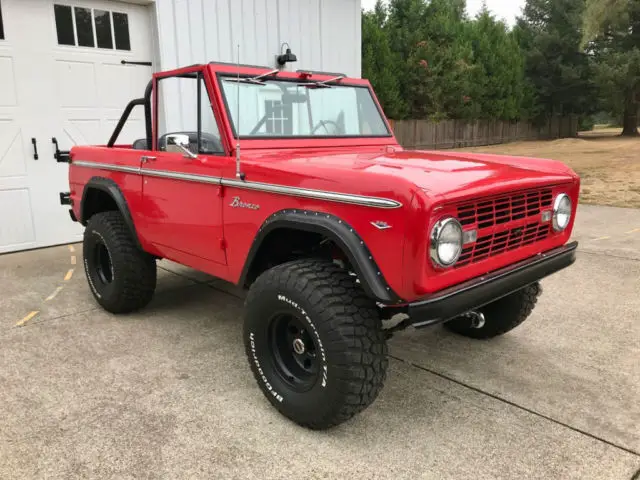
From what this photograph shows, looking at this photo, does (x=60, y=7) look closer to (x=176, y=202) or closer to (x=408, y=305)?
(x=176, y=202)

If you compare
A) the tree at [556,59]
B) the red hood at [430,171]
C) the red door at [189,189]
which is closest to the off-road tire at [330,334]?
the red hood at [430,171]

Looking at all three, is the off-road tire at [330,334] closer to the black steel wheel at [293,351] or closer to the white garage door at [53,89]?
the black steel wheel at [293,351]

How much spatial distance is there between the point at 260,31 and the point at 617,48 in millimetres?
30268

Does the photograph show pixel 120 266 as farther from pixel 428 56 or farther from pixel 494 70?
pixel 494 70

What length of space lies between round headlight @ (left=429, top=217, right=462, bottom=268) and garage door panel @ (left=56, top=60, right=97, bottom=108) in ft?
19.2

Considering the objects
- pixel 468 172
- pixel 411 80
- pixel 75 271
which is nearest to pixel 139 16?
pixel 75 271

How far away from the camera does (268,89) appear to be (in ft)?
11.5

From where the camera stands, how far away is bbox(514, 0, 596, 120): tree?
1291 inches

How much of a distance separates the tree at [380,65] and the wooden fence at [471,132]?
1.12m

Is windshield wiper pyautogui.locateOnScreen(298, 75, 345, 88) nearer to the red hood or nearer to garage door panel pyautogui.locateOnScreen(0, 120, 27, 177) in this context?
the red hood

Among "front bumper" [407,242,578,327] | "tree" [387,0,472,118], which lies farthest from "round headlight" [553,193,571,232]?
"tree" [387,0,472,118]

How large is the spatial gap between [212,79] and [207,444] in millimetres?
2104

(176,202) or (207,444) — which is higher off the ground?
(176,202)

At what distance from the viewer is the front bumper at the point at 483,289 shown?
227 cm
